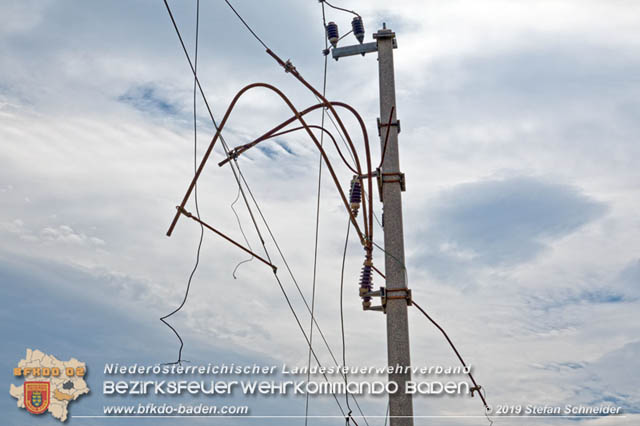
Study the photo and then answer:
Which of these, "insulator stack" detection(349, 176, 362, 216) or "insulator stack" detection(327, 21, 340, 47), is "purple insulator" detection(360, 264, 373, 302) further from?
"insulator stack" detection(327, 21, 340, 47)

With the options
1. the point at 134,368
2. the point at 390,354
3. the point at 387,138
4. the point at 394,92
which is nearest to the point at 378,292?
the point at 390,354

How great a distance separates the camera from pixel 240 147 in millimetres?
11898

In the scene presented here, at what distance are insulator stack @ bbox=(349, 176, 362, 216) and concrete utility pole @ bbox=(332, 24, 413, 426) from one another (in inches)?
18.7

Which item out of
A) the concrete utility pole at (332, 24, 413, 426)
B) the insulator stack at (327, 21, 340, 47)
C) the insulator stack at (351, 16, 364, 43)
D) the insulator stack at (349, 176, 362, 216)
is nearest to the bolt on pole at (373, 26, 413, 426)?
the concrete utility pole at (332, 24, 413, 426)

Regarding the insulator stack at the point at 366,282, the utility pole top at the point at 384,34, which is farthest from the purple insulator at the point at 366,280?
the utility pole top at the point at 384,34

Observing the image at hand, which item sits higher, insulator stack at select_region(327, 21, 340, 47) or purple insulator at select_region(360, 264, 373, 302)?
insulator stack at select_region(327, 21, 340, 47)

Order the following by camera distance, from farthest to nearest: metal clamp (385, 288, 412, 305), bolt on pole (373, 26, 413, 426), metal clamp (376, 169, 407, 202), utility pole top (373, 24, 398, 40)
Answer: utility pole top (373, 24, 398, 40) < metal clamp (376, 169, 407, 202) < metal clamp (385, 288, 412, 305) < bolt on pole (373, 26, 413, 426)

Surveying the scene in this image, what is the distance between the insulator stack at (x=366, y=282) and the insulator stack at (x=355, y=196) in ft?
3.30

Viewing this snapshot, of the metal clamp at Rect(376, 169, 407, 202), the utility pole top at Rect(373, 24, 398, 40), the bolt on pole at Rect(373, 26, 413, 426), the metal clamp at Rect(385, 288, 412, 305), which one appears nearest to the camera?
the bolt on pole at Rect(373, 26, 413, 426)

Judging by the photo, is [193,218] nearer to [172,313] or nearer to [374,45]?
[172,313]

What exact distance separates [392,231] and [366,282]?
1025mm

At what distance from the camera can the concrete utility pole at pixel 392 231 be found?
383 inches

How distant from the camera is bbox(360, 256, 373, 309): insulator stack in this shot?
417 inches

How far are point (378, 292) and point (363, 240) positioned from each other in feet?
3.93
